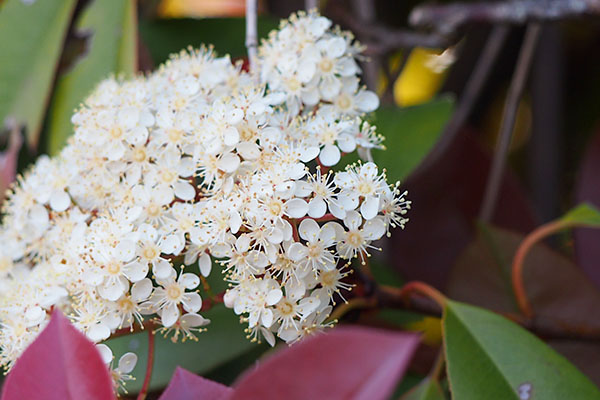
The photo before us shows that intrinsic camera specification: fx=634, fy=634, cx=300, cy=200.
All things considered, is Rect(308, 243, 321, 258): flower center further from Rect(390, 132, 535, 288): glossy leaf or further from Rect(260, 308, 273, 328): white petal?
Rect(390, 132, 535, 288): glossy leaf

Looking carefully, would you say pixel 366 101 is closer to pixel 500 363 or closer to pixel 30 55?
pixel 500 363

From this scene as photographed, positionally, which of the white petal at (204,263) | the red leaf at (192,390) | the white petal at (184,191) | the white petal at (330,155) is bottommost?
the red leaf at (192,390)

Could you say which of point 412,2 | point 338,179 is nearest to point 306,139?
point 338,179

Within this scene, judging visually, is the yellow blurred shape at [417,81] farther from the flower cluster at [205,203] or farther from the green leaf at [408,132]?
the flower cluster at [205,203]

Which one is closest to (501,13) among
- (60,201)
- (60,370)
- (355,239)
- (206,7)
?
(355,239)

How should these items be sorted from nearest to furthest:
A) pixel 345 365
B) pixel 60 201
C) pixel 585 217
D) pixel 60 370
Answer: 1. pixel 345 365
2. pixel 60 370
3. pixel 60 201
4. pixel 585 217

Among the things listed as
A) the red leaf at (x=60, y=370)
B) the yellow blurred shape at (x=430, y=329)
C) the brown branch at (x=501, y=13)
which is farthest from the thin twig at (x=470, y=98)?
the red leaf at (x=60, y=370)

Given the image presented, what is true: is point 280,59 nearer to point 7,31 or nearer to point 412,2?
point 7,31
